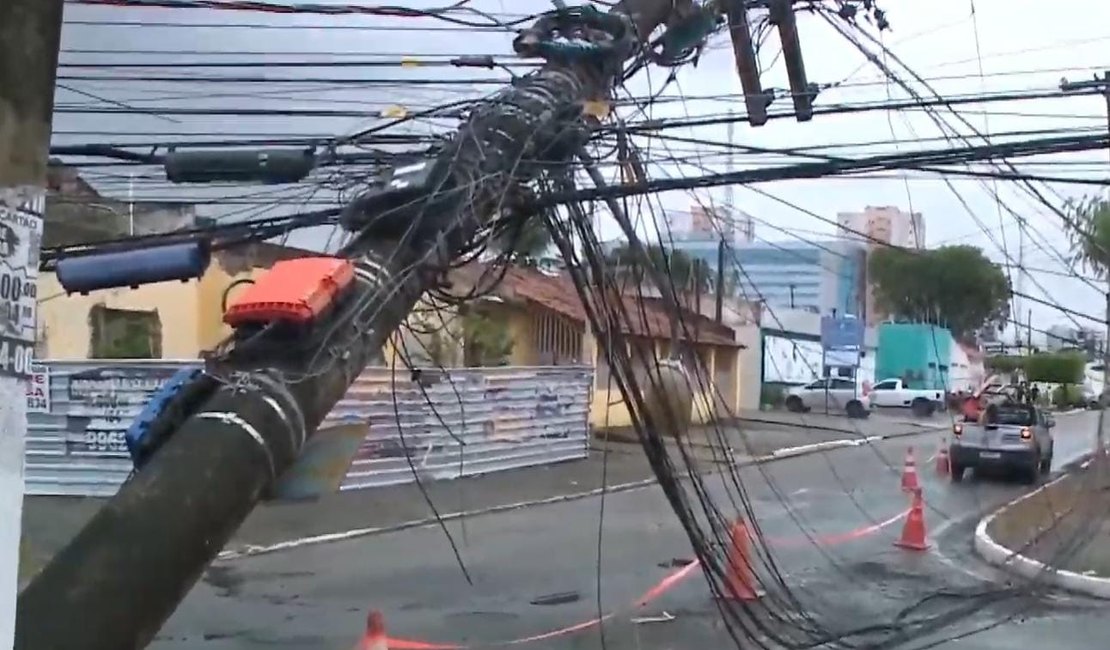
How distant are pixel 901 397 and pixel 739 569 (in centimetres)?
4575

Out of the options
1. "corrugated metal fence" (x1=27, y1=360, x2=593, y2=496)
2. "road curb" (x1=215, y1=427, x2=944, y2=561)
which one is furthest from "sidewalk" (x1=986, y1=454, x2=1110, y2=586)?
"corrugated metal fence" (x1=27, y1=360, x2=593, y2=496)

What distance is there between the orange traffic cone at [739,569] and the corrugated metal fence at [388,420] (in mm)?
4557

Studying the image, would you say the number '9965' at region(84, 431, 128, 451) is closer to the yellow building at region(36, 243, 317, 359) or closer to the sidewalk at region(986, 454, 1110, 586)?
the yellow building at region(36, 243, 317, 359)

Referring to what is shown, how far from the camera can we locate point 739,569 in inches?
384

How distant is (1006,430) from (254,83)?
19.1m

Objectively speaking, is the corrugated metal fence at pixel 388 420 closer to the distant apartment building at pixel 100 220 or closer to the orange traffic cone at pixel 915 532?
→ the distant apartment building at pixel 100 220

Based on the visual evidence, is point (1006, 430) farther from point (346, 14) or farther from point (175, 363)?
point (346, 14)

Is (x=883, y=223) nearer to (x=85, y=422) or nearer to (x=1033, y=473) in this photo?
(x=1033, y=473)

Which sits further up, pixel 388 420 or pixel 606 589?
pixel 388 420

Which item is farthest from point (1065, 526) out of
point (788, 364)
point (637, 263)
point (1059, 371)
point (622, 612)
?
point (788, 364)

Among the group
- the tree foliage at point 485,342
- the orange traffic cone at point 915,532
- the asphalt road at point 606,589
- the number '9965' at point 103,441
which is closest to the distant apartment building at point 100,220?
the number '9965' at point 103,441

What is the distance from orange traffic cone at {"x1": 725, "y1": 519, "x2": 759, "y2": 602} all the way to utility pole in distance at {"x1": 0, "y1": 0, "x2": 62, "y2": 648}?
4.18 m

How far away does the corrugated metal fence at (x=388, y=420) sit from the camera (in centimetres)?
1953

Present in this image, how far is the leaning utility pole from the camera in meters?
4.31
